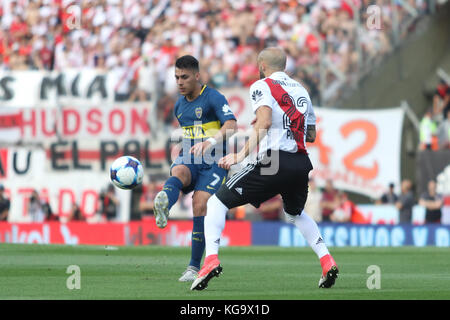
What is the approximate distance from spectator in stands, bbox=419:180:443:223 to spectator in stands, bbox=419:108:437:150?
5.44ft

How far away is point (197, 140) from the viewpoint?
11.3 meters

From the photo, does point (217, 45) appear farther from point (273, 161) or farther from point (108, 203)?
point (273, 161)

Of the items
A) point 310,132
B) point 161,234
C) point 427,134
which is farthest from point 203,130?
point 427,134

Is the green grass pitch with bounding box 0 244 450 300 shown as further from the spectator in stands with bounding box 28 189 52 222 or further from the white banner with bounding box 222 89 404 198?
the spectator in stands with bounding box 28 189 52 222

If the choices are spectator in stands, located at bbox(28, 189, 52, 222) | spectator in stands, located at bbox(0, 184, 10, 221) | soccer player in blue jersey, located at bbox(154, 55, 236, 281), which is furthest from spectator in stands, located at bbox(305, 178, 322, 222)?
soccer player in blue jersey, located at bbox(154, 55, 236, 281)

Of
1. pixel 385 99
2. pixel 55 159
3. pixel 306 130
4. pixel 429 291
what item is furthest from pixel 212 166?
pixel 385 99

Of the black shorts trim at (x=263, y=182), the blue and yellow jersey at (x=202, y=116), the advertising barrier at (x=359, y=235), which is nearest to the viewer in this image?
the black shorts trim at (x=263, y=182)

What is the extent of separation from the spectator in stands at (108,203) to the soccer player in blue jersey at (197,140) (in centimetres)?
1255

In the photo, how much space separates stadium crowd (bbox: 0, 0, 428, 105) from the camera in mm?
24047

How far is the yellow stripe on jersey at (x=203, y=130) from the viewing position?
11.3 m

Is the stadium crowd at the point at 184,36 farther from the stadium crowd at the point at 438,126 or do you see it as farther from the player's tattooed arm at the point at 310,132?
the player's tattooed arm at the point at 310,132

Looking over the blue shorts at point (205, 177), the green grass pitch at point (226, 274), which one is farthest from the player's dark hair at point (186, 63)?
the green grass pitch at point (226, 274)
